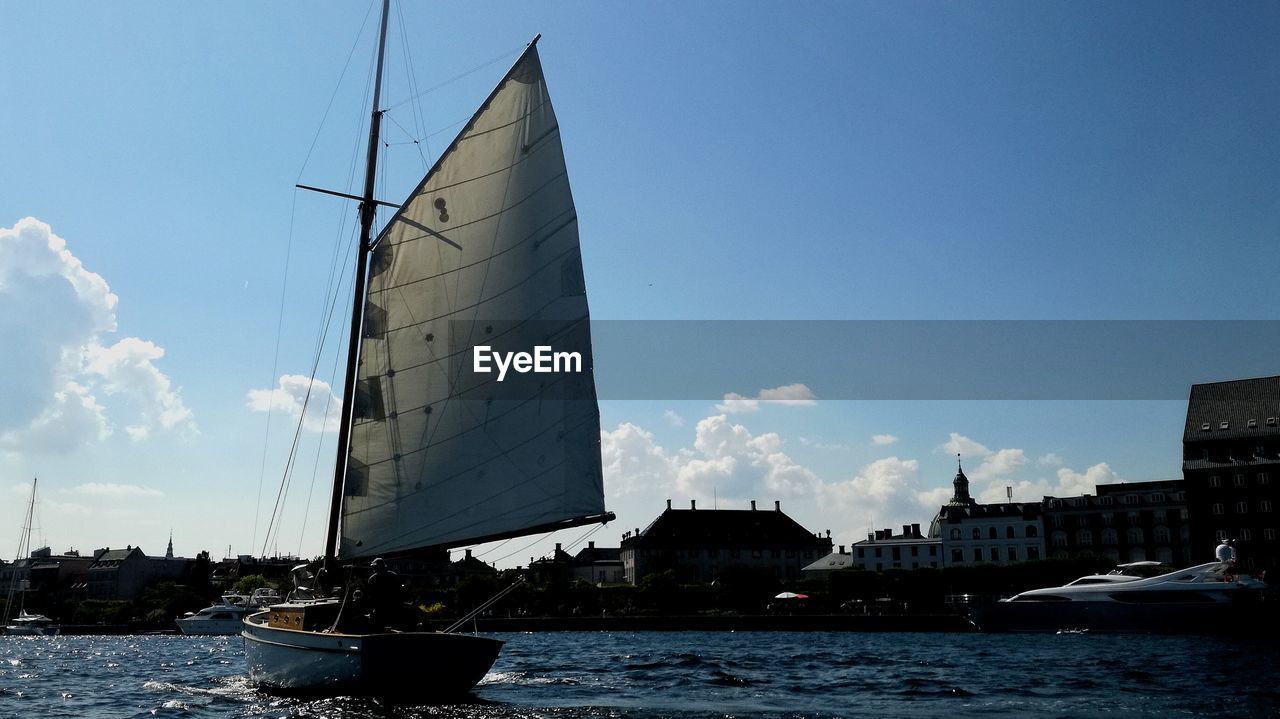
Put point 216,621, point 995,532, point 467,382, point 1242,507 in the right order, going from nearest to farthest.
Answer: point 467,382, point 1242,507, point 216,621, point 995,532

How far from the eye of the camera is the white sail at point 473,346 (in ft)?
85.7

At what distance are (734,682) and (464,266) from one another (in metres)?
15.2

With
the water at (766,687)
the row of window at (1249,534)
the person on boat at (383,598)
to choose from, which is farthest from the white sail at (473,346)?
the row of window at (1249,534)

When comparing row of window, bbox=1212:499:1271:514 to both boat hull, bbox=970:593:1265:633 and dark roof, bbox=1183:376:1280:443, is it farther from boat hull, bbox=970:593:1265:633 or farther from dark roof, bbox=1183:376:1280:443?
boat hull, bbox=970:593:1265:633

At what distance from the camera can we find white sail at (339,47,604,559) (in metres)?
26.1

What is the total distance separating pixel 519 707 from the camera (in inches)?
901

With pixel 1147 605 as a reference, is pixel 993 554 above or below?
above

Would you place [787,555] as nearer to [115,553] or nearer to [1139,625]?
[1139,625]

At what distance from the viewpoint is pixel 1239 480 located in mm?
90562

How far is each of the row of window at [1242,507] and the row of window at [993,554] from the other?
100 ft

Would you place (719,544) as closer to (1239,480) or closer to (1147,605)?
(1239,480)

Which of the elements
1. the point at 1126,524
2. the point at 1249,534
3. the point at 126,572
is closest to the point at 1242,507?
the point at 1249,534

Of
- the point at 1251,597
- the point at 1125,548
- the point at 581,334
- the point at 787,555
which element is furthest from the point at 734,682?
the point at 787,555

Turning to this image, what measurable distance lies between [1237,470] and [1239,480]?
42.5 inches
